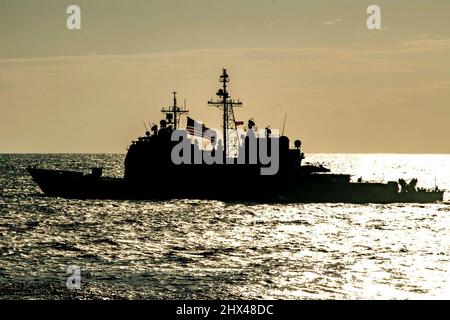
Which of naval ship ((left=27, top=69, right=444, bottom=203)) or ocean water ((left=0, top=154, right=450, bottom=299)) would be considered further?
naval ship ((left=27, top=69, right=444, bottom=203))

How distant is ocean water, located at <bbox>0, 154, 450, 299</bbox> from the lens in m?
25.4

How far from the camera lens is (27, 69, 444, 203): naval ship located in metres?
72.6

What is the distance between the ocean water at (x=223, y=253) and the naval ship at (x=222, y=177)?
342 inches

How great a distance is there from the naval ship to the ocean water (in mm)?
8679

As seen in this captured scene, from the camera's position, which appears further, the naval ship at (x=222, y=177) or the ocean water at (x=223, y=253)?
the naval ship at (x=222, y=177)

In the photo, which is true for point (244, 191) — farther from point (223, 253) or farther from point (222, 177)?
point (223, 253)

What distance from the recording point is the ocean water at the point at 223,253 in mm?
25438

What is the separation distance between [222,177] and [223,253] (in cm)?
3961

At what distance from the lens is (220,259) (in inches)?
1305

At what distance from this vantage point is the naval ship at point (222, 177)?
72562 mm
